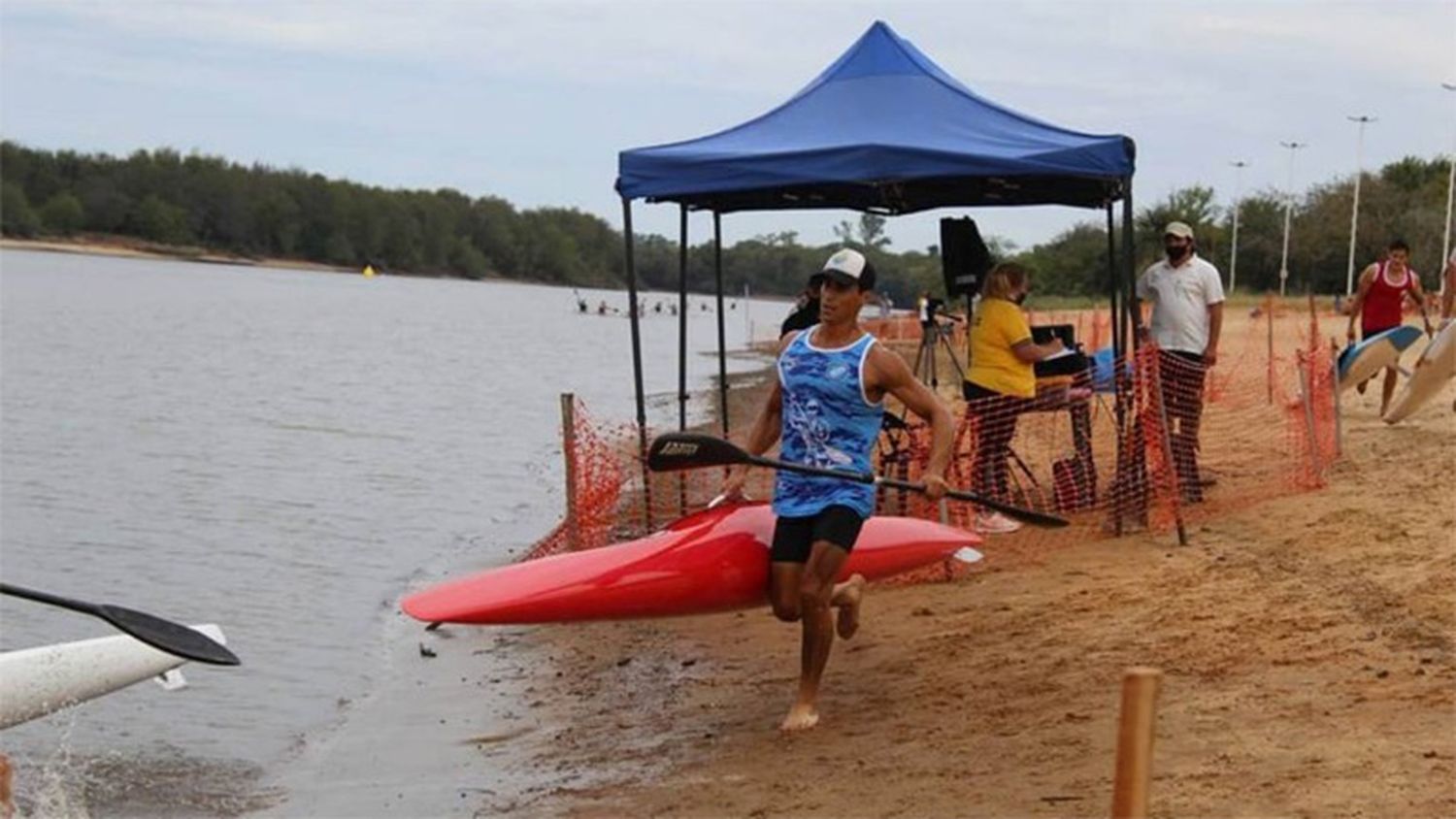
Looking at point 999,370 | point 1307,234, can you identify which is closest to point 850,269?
point 999,370

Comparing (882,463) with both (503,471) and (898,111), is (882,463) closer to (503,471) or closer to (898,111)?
(898,111)

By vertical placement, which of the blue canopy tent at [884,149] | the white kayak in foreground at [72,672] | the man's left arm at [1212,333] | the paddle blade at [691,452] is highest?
the blue canopy tent at [884,149]

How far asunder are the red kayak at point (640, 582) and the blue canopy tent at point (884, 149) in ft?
9.70

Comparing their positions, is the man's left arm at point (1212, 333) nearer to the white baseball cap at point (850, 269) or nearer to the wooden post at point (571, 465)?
the wooden post at point (571, 465)

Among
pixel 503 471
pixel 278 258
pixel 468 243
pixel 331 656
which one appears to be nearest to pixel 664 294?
pixel 468 243

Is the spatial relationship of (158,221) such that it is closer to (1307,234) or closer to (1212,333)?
(1307,234)

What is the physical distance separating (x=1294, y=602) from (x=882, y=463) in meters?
2.99

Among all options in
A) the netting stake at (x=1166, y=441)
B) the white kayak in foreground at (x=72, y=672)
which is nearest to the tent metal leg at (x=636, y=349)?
the netting stake at (x=1166, y=441)

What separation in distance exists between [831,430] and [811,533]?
407 mm

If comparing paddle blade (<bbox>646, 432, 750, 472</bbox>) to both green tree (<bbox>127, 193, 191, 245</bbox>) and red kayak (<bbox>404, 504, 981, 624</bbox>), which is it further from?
green tree (<bbox>127, 193, 191, 245</bbox>)

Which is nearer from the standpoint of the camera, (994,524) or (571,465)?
(571,465)

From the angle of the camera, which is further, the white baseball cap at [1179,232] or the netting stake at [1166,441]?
the white baseball cap at [1179,232]

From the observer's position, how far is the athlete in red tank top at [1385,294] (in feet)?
47.8

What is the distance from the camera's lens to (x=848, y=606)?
7266 millimetres
